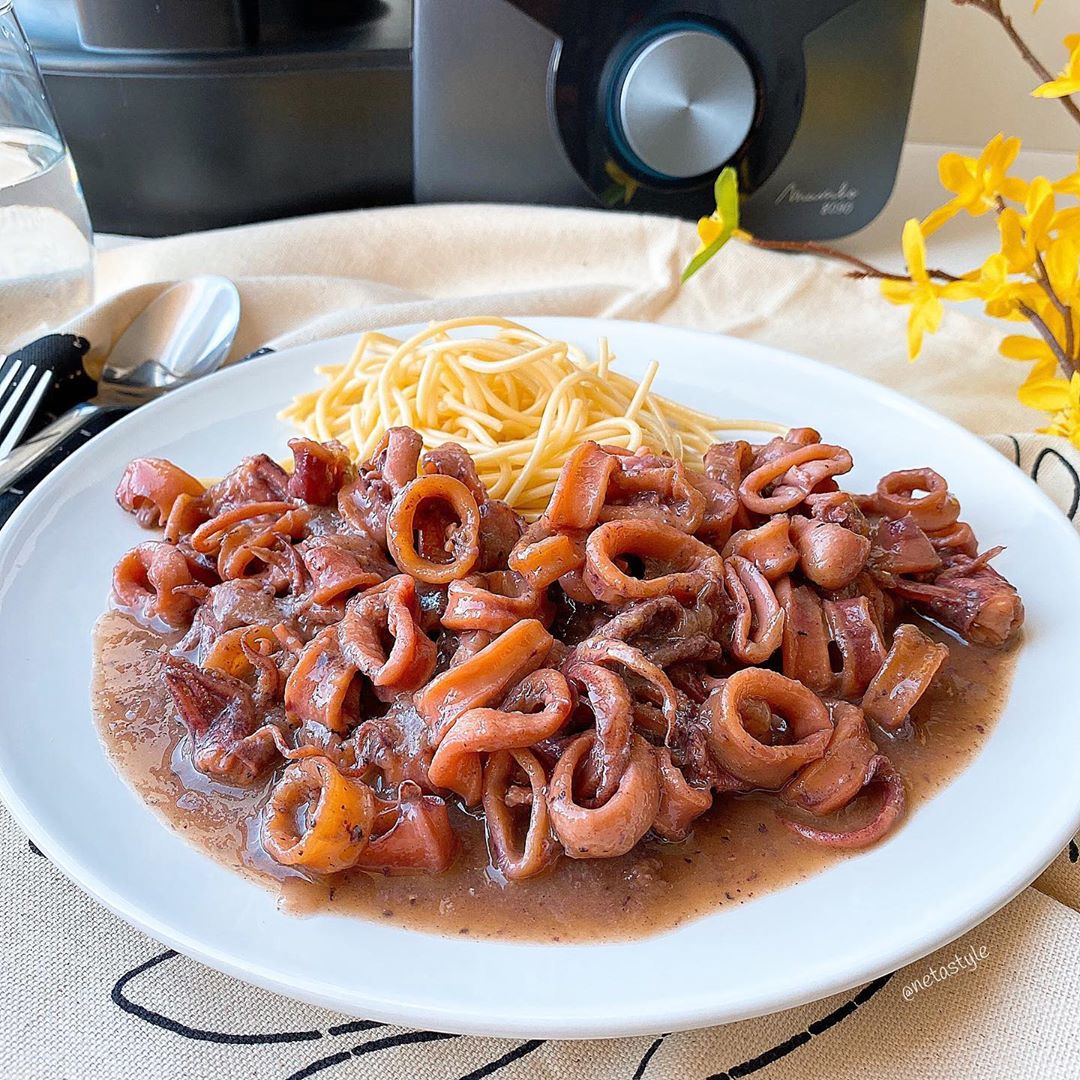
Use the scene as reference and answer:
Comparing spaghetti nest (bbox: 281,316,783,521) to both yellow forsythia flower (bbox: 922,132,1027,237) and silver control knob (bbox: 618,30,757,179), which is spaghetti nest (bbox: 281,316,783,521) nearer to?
yellow forsythia flower (bbox: 922,132,1027,237)

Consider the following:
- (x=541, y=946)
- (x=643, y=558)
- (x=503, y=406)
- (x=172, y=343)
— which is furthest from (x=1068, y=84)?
(x=172, y=343)

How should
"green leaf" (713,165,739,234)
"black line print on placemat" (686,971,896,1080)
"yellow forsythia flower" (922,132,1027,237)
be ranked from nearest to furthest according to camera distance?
"black line print on placemat" (686,971,896,1080)
"yellow forsythia flower" (922,132,1027,237)
"green leaf" (713,165,739,234)

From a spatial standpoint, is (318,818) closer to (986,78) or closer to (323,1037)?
(323,1037)

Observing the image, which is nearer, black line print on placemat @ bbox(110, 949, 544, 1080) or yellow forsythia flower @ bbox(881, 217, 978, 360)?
black line print on placemat @ bbox(110, 949, 544, 1080)

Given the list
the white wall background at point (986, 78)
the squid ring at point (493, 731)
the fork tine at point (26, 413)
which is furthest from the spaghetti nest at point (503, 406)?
the white wall background at point (986, 78)

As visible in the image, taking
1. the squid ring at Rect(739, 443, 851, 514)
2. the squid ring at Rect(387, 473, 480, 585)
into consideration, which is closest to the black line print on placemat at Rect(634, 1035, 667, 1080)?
the squid ring at Rect(387, 473, 480, 585)

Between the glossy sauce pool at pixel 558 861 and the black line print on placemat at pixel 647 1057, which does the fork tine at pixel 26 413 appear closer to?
the glossy sauce pool at pixel 558 861

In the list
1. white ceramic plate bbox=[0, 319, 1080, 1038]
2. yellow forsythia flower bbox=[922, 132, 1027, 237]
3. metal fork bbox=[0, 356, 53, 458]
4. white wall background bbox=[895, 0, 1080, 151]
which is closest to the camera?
white ceramic plate bbox=[0, 319, 1080, 1038]
